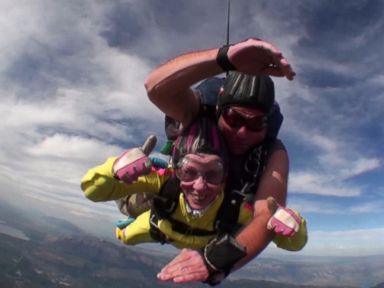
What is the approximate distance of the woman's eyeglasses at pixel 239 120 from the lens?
12.1ft

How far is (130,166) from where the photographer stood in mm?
2859

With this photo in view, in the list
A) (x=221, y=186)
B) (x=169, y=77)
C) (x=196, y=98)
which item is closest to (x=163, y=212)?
(x=221, y=186)

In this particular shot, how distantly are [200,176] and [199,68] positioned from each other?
107cm

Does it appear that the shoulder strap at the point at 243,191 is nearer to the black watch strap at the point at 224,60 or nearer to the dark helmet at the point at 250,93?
the dark helmet at the point at 250,93

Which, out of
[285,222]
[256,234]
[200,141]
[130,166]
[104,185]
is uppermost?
[200,141]

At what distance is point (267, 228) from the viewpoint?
3.09 meters

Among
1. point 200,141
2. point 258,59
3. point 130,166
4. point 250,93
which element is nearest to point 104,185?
point 130,166

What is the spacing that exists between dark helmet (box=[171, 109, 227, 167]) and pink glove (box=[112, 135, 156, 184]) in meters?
0.53

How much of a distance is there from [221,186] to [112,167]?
1.11 metres

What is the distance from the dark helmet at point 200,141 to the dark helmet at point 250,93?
17.0 inches

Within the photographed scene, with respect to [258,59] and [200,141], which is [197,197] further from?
[258,59]

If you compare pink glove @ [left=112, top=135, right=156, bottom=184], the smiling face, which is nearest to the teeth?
the smiling face

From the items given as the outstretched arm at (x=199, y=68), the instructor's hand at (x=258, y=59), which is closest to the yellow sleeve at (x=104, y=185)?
the outstretched arm at (x=199, y=68)

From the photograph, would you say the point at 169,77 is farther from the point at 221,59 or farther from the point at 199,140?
the point at 199,140
